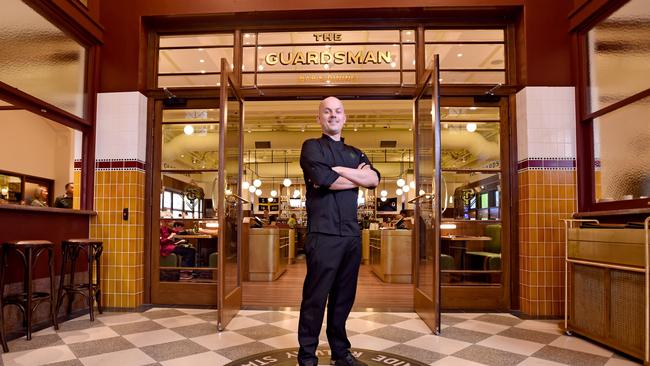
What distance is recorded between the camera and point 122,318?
172 inches

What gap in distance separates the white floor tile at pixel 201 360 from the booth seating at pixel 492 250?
329 cm

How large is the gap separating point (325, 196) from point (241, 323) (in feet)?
7.12

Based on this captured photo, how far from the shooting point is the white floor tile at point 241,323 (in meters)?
4.03

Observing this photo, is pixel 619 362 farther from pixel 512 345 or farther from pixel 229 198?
pixel 229 198

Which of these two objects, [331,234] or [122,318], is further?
[122,318]

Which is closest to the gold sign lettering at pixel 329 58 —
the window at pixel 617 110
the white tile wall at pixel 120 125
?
the white tile wall at pixel 120 125

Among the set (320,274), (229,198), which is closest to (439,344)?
(320,274)

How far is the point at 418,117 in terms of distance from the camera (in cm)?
482

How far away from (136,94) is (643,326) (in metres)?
5.12

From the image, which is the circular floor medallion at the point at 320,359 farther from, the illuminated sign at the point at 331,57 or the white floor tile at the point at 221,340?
the illuminated sign at the point at 331,57

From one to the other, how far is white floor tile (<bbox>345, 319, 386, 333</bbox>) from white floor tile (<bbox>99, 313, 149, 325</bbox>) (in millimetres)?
2071

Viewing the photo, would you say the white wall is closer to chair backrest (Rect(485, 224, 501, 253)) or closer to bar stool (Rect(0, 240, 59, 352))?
bar stool (Rect(0, 240, 59, 352))

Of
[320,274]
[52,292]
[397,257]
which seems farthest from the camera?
[397,257]

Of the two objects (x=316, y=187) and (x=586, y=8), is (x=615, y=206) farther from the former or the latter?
(x=316, y=187)
